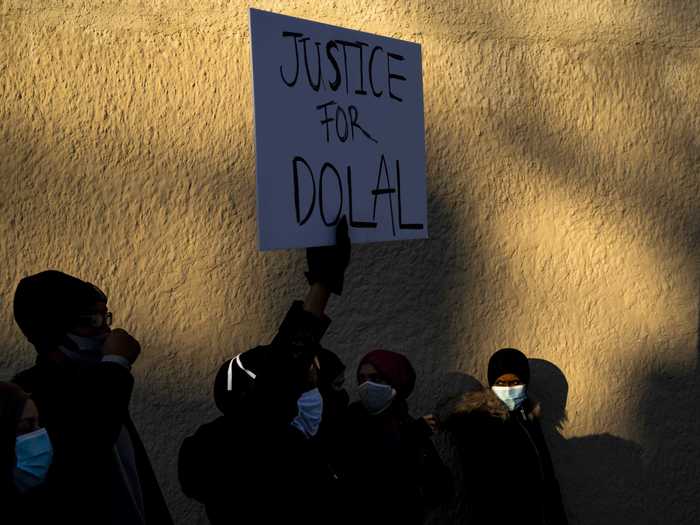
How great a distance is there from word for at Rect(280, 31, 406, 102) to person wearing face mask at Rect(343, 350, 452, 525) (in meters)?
1.10

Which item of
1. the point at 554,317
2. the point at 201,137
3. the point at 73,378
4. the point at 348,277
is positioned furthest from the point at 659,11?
the point at 73,378

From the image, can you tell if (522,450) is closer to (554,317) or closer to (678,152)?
(554,317)

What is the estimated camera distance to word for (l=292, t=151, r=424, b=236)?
8.75ft

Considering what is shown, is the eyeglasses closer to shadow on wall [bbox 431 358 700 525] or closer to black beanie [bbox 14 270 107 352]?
black beanie [bbox 14 270 107 352]

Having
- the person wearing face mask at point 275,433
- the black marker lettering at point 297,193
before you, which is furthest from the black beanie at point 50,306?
the black marker lettering at point 297,193

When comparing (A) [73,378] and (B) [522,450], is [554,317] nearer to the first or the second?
(B) [522,450]

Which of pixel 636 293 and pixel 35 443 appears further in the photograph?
pixel 636 293

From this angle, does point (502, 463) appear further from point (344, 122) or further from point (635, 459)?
point (344, 122)

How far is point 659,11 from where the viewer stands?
16.3ft

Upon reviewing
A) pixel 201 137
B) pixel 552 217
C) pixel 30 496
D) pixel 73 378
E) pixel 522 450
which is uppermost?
pixel 201 137

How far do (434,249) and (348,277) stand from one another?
41cm

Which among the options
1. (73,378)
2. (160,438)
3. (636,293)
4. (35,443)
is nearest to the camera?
(35,443)

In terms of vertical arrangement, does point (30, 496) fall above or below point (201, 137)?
below

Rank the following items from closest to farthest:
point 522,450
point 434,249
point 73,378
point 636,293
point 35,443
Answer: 1. point 35,443
2. point 73,378
3. point 522,450
4. point 434,249
5. point 636,293
